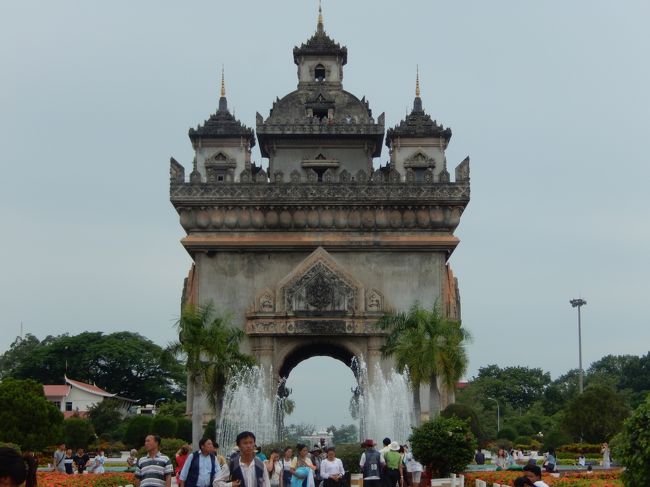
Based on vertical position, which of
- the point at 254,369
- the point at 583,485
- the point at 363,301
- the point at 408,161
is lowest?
the point at 583,485

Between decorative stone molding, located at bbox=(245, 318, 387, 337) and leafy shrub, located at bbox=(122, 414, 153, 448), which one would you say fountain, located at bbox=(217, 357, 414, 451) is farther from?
leafy shrub, located at bbox=(122, 414, 153, 448)

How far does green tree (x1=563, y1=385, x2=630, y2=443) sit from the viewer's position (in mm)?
52053

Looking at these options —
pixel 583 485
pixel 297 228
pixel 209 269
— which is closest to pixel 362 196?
pixel 297 228

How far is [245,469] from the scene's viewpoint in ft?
38.1

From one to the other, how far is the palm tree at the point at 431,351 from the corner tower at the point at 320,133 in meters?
11.4

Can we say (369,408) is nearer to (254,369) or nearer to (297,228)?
(254,369)

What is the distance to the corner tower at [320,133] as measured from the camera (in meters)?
47.0

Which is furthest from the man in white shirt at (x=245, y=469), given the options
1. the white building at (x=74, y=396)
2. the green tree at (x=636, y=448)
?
the white building at (x=74, y=396)

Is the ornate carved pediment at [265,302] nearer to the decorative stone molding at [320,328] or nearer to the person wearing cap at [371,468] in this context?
the decorative stone molding at [320,328]

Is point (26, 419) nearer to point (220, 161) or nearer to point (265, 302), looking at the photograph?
point (265, 302)

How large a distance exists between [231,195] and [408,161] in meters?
8.25

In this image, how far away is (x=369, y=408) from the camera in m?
40.8

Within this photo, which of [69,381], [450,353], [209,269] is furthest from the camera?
[69,381]

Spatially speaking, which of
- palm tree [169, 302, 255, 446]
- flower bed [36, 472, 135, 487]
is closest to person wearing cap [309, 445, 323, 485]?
flower bed [36, 472, 135, 487]
